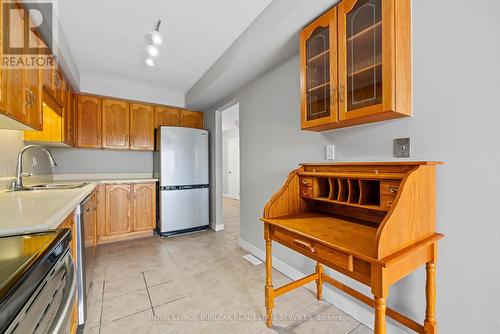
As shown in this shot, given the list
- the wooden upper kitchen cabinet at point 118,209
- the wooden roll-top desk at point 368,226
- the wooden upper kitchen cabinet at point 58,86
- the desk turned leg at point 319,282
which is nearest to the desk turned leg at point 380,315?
the wooden roll-top desk at point 368,226

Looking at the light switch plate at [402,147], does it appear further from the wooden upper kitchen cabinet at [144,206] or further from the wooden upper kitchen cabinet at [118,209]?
the wooden upper kitchen cabinet at [118,209]

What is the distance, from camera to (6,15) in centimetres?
124

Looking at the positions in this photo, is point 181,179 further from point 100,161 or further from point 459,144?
point 459,144

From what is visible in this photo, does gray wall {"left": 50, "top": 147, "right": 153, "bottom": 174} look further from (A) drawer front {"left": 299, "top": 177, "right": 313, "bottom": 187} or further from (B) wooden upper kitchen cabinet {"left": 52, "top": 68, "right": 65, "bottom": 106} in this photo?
(A) drawer front {"left": 299, "top": 177, "right": 313, "bottom": 187}

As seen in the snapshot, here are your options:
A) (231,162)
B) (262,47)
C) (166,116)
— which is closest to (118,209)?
(166,116)

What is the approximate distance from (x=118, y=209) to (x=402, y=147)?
3563 mm

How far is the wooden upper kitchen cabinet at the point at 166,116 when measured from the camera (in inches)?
148

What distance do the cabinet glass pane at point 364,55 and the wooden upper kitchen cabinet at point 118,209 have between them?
A: 3280mm

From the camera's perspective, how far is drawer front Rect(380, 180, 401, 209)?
115 centimetres

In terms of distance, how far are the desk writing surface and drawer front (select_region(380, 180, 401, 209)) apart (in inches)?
7.7

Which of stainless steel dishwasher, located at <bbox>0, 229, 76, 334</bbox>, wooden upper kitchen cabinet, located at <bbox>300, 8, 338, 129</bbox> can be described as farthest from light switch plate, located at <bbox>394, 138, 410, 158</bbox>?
stainless steel dishwasher, located at <bbox>0, 229, 76, 334</bbox>

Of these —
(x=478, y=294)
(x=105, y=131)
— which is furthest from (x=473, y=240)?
(x=105, y=131)

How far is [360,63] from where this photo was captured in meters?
1.29

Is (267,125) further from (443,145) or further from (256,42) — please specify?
(443,145)
